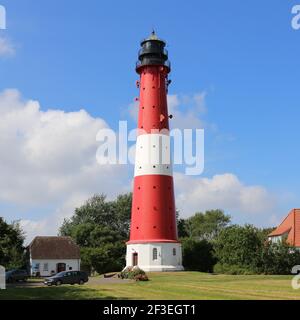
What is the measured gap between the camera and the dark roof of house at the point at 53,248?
6806 centimetres

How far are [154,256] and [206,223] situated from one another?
57239mm

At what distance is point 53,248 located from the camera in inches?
2734

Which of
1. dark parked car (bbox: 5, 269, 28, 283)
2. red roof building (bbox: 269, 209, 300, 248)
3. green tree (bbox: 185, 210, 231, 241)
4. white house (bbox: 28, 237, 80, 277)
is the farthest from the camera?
green tree (bbox: 185, 210, 231, 241)

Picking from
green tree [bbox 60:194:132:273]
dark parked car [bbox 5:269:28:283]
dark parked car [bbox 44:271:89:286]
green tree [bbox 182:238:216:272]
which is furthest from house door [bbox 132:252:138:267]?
green tree [bbox 60:194:132:273]

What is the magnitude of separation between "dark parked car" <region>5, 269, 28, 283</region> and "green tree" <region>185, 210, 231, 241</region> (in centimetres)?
6023

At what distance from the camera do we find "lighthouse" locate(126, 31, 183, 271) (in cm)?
5234

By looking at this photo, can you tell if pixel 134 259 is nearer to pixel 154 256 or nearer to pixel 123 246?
pixel 154 256

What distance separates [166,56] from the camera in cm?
5684

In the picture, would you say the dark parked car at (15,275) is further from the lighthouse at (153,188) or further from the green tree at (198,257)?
the green tree at (198,257)

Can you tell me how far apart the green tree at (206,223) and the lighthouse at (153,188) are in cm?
5328

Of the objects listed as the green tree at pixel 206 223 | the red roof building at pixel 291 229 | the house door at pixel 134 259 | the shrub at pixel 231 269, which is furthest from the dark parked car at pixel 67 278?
the green tree at pixel 206 223

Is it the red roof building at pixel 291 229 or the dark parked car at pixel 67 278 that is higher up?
the red roof building at pixel 291 229

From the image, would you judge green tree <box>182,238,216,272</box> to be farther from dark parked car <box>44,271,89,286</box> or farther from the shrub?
dark parked car <box>44,271,89,286</box>
